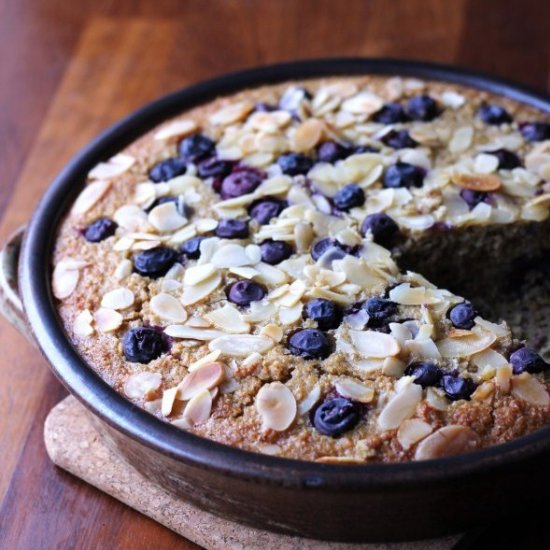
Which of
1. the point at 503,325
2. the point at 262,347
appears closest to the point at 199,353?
the point at 262,347

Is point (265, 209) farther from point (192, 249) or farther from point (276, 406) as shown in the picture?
point (276, 406)

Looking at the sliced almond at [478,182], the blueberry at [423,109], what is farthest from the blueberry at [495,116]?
the sliced almond at [478,182]

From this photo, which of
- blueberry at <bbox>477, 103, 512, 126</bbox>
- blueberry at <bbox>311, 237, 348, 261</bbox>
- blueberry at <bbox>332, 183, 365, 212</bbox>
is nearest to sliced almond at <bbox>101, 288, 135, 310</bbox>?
blueberry at <bbox>311, 237, 348, 261</bbox>

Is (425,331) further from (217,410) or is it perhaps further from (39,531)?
(39,531)

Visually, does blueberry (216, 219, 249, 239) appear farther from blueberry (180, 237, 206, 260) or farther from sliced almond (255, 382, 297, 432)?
sliced almond (255, 382, 297, 432)

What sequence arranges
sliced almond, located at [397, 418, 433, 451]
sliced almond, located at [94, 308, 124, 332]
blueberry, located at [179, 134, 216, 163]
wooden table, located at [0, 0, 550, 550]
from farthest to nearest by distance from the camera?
1. wooden table, located at [0, 0, 550, 550]
2. blueberry, located at [179, 134, 216, 163]
3. sliced almond, located at [94, 308, 124, 332]
4. sliced almond, located at [397, 418, 433, 451]

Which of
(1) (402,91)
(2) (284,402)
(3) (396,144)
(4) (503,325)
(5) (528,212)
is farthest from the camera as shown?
(1) (402,91)

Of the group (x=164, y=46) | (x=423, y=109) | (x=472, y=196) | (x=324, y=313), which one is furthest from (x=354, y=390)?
(x=164, y=46)
